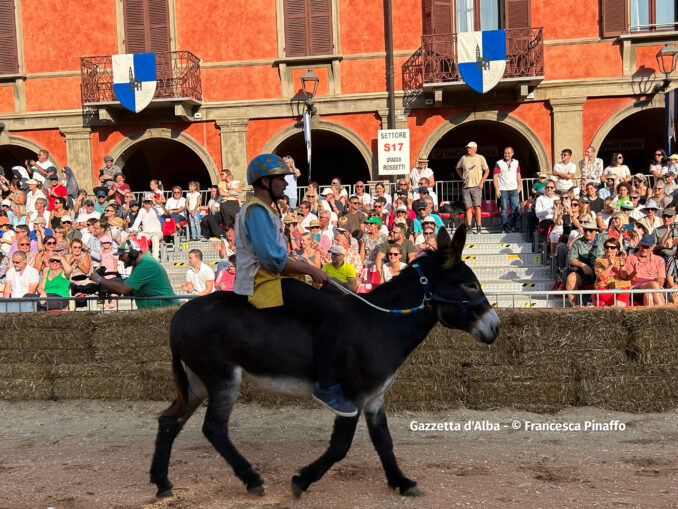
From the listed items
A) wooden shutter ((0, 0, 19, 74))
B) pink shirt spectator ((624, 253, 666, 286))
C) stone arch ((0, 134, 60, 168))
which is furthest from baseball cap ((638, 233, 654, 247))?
wooden shutter ((0, 0, 19, 74))

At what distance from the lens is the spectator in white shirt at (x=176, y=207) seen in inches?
723

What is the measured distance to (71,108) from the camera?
75.4 feet

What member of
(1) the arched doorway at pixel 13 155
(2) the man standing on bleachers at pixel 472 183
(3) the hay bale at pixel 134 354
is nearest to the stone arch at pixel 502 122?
(2) the man standing on bleachers at pixel 472 183

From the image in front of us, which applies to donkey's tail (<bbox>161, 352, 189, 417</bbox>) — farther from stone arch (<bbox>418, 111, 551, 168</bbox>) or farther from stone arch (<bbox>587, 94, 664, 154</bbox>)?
stone arch (<bbox>587, 94, 664, 154</bbox>)

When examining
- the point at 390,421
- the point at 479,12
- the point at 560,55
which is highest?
the point at 479,12

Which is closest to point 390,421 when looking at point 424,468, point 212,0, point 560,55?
point 424,468

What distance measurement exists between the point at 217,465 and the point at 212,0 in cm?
1837

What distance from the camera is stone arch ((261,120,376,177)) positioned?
22.1 m

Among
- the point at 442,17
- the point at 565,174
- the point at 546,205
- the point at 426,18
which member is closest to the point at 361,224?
the point at 546,205

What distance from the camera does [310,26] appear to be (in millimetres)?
22078

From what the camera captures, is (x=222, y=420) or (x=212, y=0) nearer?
(x=222, y=420)

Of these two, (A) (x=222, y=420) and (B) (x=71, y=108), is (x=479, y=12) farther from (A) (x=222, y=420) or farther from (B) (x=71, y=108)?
(A) (x=222, y=420)

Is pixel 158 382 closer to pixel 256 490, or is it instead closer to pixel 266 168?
pixel 256 490

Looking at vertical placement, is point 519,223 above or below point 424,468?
above
